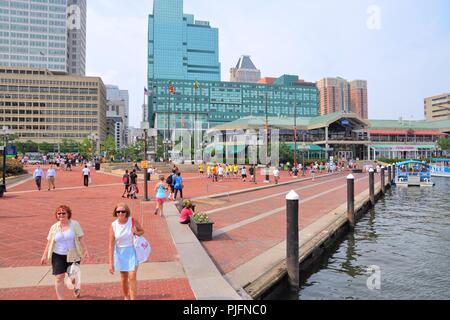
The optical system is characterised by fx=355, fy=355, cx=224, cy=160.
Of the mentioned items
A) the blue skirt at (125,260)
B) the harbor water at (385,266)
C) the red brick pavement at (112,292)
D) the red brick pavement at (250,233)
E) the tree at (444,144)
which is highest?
the tree at (444,144)

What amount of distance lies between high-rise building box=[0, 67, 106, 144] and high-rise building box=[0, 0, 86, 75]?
9393 millimetres

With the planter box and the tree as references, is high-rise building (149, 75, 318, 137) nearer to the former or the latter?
the tree

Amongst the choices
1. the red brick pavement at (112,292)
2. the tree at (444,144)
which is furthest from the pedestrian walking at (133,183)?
the tree at (444,144)

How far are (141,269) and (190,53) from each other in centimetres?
19485

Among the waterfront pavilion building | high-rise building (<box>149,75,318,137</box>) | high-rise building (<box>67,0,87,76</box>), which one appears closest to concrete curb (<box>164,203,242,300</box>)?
the waterfront pavilion building

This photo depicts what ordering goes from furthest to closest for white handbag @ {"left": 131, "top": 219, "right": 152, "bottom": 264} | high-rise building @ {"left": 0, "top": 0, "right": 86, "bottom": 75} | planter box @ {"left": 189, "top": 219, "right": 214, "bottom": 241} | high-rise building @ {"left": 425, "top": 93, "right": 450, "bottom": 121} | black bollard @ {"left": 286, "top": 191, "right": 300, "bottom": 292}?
high-rise building @ {"left": 425, "top": 93, "right": 450, "bottom": 121} → high-rise building @ {"left": 0, "top": 0, "right": 86, "bottom": 75} → planter box @ {"left": 189, "top": 219, "right": 214, "bottom": 241} → black bollard @ {"left": 286, "top": 191, "right": 300, "bottom": 292} → white handbag @ {"left": 131, "top": 219, "right": 152, "bottom": 264}

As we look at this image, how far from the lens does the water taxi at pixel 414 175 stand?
35938 mm

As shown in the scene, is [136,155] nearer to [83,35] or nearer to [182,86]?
[182,86]

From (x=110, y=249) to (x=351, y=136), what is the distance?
7856 cm

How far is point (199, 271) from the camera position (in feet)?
22.2

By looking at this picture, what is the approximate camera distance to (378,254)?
434 inches

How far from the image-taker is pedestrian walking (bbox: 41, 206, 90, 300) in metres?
5.48

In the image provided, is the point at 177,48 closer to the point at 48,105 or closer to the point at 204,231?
the point at 48,105

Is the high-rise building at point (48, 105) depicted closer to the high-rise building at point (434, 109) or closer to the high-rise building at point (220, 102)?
the high-rise building at point (220, 102)
